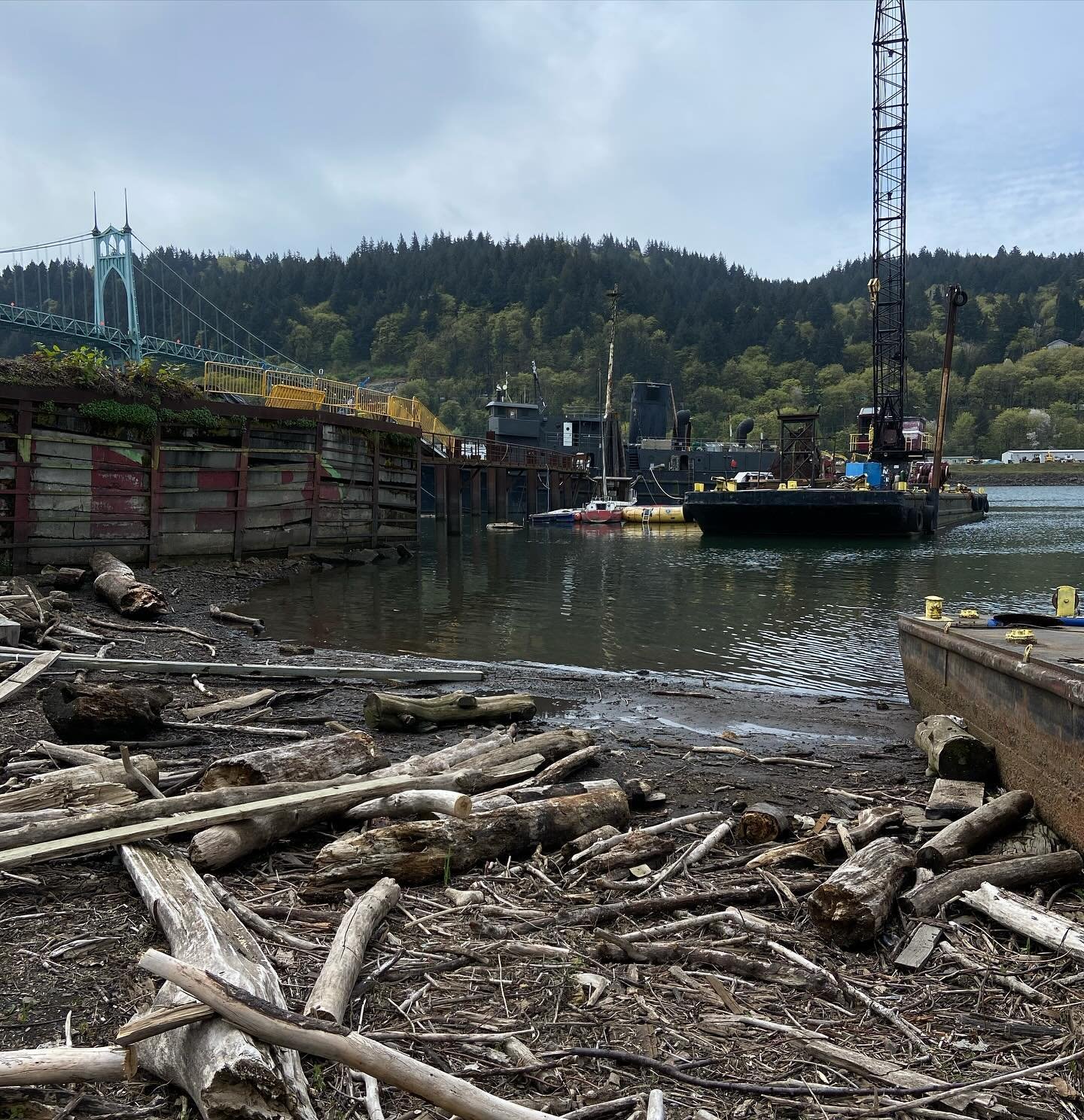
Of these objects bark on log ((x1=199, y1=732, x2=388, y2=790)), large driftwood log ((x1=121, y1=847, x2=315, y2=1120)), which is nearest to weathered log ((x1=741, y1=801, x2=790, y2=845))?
bark on log ((x1=199, y1=732, x2=388, y2=790))

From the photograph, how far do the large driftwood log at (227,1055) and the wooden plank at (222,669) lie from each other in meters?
6.78

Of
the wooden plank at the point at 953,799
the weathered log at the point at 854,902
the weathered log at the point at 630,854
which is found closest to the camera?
the weathered log at the point at 854,902

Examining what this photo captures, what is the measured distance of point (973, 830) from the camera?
17.5 feet

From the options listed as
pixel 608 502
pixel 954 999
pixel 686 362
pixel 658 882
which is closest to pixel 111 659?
pixel 658 882

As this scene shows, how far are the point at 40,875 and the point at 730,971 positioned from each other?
331 centimetres

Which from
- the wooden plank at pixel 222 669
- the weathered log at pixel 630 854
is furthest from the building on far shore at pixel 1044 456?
the weathered log at pixel 630 854

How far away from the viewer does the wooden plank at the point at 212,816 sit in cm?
431

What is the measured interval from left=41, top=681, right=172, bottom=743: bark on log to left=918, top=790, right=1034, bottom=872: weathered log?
5.61 m

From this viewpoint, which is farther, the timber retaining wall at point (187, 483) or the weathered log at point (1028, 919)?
the timber retaining wall at point (187, 483)

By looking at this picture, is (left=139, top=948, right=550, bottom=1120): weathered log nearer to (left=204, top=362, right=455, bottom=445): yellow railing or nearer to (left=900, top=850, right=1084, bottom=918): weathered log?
(left=900, top=850, right=1084, bottom=918): weathered log

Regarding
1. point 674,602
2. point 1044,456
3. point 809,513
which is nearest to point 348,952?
point 674,602

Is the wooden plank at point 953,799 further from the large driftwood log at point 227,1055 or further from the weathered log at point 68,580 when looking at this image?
the weathered log at point 68,580

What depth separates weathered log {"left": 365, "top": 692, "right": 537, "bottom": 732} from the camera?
330 inches

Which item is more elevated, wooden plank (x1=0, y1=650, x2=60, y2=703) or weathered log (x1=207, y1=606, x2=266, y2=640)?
wooden plank (x1=0, y1=650, x2=60, y2=703)
